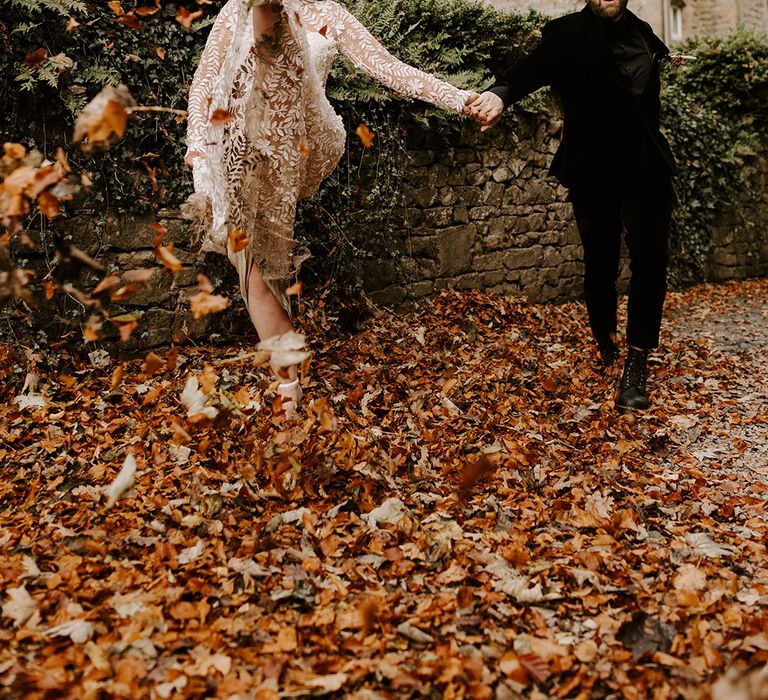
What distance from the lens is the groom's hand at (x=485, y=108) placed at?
3.36 meters

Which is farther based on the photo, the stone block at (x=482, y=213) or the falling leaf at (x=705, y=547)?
the stone block at (x=482, y=213)

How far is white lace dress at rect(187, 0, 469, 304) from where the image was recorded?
2.58 meters

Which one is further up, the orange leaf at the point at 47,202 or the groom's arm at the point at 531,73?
the groom's arm at the point at 531,73

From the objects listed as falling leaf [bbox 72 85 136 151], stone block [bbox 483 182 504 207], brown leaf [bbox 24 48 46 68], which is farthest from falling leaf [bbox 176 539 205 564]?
stone block [bbox 483 182 504 207]

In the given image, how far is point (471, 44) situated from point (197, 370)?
3.72m

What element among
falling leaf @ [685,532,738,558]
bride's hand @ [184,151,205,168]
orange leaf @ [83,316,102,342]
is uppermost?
bride's hand @ [184,151,205,168]

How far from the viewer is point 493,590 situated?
6.70 ft

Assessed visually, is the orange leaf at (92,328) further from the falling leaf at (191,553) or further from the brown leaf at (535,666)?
the brown leaf at (535,666)

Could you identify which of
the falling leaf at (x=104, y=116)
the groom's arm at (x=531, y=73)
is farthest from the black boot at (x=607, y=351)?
the falling leaf at (x=104, y=116)

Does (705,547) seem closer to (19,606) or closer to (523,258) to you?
(19,606)

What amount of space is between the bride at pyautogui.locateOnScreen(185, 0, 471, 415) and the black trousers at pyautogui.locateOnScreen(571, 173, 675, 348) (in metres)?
1.20

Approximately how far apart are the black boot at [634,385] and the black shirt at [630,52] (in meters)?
1.37

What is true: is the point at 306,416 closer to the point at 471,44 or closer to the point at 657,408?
the point at 657,408

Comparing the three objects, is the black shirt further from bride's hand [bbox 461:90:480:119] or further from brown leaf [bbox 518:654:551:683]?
brown leaf [bbox 518:654:551:683]
